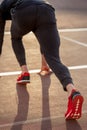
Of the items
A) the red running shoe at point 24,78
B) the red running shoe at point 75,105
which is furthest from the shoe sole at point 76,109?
the red running shoe at point 24,78

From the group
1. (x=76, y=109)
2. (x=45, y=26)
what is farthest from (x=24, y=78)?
(x=76, y=109)

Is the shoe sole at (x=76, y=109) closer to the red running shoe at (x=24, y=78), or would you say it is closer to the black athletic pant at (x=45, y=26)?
the black athletic pant at (x=45, y=26)

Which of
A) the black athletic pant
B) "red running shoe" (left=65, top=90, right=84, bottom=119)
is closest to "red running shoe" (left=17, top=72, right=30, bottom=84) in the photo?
the black athletic pant

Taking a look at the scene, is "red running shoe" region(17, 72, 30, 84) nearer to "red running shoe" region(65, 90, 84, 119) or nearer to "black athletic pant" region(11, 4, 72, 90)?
"black athletic pant" region(11, 4, 72, 90)

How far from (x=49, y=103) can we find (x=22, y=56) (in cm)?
85

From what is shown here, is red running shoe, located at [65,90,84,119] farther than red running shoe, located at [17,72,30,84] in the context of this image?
No

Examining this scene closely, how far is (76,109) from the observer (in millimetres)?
4586

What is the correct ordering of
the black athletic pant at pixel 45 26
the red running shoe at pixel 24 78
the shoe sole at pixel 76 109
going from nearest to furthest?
the shoe sole at pixel 76 109, the black athletic pant at pixel 45 26, the red running shoe at pixel 24 78

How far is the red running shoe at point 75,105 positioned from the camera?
179 inches

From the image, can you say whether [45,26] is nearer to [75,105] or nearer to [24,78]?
[75,105]

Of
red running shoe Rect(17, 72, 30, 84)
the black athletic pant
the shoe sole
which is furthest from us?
red running shoe Rect(17, 72, 30, 84)

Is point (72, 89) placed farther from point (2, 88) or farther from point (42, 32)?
point (2, 88)

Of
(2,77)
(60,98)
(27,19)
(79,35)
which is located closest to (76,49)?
(79,35)

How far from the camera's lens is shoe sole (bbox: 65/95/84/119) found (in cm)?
455
